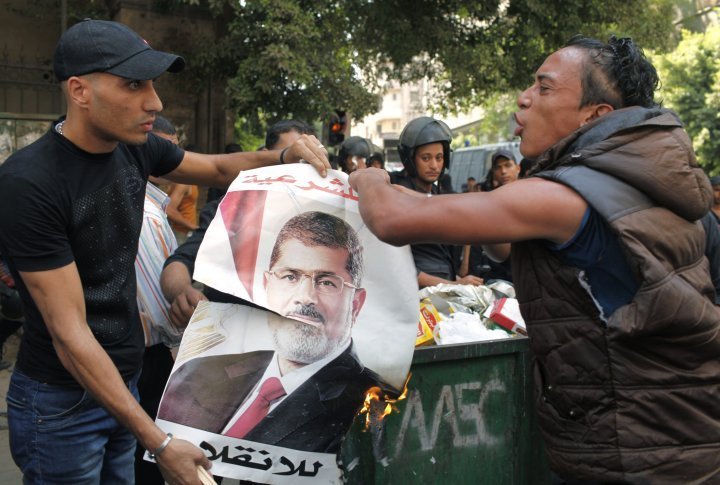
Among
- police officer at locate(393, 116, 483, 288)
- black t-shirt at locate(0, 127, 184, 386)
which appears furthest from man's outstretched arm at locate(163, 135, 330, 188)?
police officer at locate(393, 116, 483, 288)

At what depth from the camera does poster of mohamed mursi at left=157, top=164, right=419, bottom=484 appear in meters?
2.16

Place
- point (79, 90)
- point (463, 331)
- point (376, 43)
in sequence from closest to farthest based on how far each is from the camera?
point (79, 90) < point (463, 331) < point (376, 43)

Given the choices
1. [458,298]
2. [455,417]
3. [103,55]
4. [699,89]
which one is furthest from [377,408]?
[699,89]

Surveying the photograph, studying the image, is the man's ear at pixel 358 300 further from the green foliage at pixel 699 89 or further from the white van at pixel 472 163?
the green foliage at pixel 699 89

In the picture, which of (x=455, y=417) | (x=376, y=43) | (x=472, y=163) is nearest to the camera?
(x=455, y=417)

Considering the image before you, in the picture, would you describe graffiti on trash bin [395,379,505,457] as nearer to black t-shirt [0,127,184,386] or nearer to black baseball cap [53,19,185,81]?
black t-shirt [0,127,184,386]

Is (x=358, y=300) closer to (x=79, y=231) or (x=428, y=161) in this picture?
(x=79, y=231)

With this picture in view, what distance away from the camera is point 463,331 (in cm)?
306

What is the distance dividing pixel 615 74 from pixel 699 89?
2336 cm

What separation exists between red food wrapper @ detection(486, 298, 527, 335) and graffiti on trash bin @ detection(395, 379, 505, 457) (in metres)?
0.27

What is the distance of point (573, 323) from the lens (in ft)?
6.52

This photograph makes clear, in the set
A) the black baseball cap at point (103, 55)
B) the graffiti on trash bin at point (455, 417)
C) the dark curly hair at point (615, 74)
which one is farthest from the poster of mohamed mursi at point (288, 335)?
the dark curly hair at point (615, 74)

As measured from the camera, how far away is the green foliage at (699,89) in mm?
21984

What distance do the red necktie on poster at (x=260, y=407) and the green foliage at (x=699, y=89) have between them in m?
22.2
